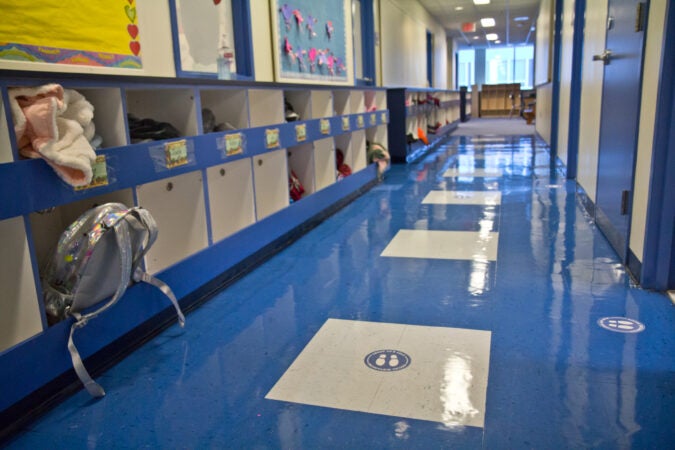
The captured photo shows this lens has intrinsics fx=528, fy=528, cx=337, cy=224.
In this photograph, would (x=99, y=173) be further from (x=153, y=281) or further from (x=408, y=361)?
(x=408, y=361)

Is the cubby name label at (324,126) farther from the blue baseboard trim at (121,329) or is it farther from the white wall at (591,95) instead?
the white wall at (591,95)

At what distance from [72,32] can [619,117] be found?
2.88 metres

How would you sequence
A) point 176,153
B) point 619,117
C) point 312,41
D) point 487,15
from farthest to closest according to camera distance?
point 487,15 < point 312,41 < point 619,117 < point 176,153

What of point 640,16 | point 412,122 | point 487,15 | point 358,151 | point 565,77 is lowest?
point 358,151

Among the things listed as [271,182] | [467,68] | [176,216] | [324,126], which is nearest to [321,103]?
[324,126]

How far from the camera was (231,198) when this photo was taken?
3.24 metres

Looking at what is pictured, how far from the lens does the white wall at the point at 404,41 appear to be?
8430 mm

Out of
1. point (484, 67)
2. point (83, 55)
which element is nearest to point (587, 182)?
point (83, 55)

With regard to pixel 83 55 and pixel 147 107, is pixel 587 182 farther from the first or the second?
pixel 83 55

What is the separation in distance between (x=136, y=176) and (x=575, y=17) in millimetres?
4897

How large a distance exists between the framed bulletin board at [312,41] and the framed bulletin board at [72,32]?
1.73m

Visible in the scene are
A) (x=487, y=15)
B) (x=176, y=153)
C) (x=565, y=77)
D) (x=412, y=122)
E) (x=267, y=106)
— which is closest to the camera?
(x=176, y=153)

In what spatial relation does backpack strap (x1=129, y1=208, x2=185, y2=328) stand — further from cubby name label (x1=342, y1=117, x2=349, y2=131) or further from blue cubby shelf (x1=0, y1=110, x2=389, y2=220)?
cubby name label (x1=342, y1=117, x2=349, y2=131)

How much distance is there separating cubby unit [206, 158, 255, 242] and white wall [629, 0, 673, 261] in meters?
2.12
